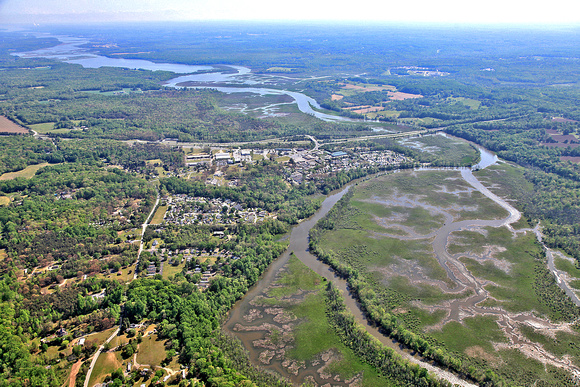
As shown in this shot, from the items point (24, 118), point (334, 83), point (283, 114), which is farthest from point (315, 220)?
point (334, 83)

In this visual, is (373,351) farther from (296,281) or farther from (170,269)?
(170,269)

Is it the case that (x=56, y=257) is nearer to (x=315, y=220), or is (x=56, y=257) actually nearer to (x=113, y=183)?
(x=113, y=183)

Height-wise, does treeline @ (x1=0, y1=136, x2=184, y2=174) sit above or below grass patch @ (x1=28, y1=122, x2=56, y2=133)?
below

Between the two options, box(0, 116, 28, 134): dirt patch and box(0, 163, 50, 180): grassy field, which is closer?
box(0, 163, 50, 180): grassy field

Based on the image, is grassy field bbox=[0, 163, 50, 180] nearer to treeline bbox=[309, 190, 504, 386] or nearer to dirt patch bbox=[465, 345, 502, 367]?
treeline bbox=[309, 190, 504, 386]

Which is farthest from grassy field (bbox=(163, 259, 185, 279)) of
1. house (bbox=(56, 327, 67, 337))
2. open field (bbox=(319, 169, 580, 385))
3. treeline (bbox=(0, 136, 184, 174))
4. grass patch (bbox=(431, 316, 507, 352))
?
treeline (bbox=(0, 136, 184, 174))
